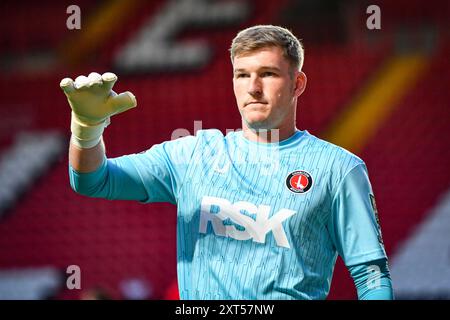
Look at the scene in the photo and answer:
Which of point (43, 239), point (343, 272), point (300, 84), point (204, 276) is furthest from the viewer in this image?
point (43, 239)

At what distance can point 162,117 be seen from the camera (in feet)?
25.2

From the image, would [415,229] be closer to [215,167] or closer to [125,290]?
[125,290]

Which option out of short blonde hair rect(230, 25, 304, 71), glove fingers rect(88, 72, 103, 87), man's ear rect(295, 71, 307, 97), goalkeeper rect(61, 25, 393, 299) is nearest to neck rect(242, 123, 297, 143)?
goalkeeper rect(61, 25, 393, 299)

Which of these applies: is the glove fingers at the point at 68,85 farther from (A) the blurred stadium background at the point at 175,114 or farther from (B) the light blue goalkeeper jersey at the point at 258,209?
Answer: (A) the blurred stadium background at the point at 175,114

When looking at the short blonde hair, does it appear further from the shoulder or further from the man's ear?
the shoulder

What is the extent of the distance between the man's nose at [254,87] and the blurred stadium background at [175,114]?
13.8 ft

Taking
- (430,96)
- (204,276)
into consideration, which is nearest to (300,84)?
(204,276)

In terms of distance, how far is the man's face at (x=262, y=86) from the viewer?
3062mm

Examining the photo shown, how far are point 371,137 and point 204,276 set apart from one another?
465 cm

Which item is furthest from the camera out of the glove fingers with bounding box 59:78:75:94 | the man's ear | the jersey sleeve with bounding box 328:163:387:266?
the man's ear

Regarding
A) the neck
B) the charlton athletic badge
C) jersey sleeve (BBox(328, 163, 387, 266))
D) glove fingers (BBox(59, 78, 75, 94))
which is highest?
glove fingers (BBox(59, 78, 75, 94))

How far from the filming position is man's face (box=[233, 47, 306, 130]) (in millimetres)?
3062

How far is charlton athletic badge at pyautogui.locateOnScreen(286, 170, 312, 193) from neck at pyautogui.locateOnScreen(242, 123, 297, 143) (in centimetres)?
15

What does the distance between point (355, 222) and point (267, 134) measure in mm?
443
